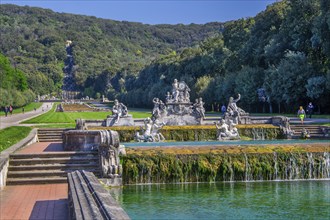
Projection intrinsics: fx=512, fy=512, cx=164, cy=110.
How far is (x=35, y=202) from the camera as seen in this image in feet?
40.8

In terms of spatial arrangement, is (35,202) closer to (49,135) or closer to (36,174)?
(36,174)

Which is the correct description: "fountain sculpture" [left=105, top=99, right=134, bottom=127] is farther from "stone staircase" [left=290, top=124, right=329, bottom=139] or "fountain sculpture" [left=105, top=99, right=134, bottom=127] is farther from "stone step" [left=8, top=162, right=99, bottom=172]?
"stone step" [left=8, top=162, right=99, bottom=172]

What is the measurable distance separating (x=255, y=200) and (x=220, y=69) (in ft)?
236

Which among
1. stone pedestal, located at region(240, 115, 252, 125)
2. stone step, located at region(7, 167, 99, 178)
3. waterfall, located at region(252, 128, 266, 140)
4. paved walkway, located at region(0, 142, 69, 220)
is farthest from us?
stone pedestal, located at region(240, 115, 252, 125)

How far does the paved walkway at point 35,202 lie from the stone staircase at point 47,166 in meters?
0.46

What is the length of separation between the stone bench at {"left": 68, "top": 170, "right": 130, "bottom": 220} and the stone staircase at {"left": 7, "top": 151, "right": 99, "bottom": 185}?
208 inches

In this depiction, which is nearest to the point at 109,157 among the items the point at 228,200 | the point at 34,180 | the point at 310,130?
the point at 34,180

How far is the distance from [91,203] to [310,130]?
28011 millimetres

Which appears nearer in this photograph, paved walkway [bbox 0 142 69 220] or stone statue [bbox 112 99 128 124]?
paved walkway [bbox 0 142 69 220]

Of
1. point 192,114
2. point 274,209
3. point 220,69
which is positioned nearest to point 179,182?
point 274,209

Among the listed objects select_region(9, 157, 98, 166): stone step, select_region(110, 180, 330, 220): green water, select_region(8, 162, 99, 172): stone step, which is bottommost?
select_region(110, 180, 330, 220): green water

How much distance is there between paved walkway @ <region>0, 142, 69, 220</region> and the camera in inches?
428

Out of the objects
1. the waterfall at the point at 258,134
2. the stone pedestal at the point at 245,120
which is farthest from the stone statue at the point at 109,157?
the stone pedestal at the point at 245,120

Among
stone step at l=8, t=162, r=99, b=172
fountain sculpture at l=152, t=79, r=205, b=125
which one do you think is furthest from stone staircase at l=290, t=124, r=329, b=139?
stone step at l=8, t=162, r=99, b=172
